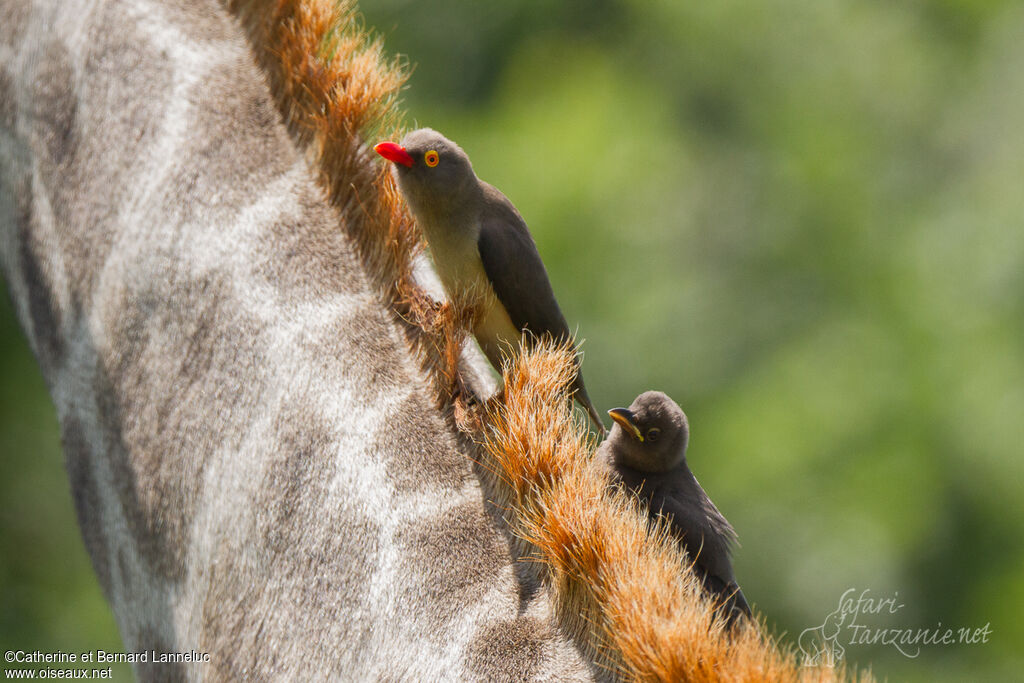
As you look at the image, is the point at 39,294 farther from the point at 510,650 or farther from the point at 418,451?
the point at 510,650

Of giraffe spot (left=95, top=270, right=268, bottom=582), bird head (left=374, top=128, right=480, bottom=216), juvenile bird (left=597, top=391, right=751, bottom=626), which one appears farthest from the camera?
bird head (left=374, top=128, right=480, bottom=216)

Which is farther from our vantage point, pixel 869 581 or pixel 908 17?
pixel 908 17

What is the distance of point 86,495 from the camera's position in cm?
309

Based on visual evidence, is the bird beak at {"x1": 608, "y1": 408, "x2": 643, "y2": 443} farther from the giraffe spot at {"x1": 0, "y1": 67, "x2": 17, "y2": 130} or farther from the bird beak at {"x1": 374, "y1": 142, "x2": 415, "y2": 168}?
the giraffe spot at {"x1": 0, "y1": 67, "x2": 17, "y2": 130}

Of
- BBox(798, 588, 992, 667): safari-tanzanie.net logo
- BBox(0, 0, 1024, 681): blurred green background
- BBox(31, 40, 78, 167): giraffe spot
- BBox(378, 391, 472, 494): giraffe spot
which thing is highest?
BBox(31, 40, 78, 167): giraffe spot

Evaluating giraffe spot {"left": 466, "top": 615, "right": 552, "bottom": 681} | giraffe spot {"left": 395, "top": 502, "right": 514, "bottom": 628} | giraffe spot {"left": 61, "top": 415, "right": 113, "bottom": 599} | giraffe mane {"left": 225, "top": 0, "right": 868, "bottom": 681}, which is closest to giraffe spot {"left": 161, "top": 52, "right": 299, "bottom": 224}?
giraffe mane {"left": 225, "top": 0, "right": 868, "bottom": 681}

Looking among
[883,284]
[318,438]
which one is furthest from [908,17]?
[318,438]

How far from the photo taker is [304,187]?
289 cm

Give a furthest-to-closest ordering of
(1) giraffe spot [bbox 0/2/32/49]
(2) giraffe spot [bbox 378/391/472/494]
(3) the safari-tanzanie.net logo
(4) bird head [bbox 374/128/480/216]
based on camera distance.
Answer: (3) the safari-tanzanie.net logo, (1) giraffe spot [bbox 0/2/32/49], (4) bird head [bbox 374/128/480/216], (2) giraffe spot [bbox 378/391/472/494]

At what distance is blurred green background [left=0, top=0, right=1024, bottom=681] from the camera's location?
26.4ft

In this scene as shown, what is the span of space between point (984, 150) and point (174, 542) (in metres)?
9.69

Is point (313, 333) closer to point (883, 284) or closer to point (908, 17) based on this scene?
point (883, 284)

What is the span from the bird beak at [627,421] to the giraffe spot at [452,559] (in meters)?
0.78

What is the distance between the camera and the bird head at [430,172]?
9.64 ft
